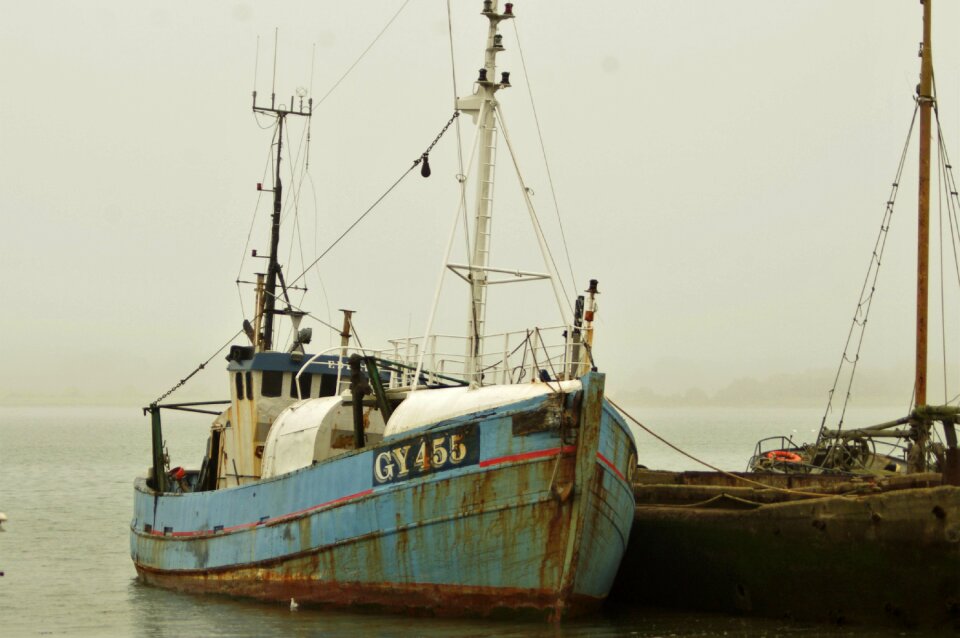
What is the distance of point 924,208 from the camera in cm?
2484

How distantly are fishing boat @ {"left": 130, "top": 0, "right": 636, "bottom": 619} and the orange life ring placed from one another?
11377mm

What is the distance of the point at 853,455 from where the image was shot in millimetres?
27016

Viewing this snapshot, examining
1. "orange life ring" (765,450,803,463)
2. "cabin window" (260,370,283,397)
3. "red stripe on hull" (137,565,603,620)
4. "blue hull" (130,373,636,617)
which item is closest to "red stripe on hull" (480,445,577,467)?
"blue hull" (130,373,636,617)

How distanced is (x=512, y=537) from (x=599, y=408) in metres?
2.10

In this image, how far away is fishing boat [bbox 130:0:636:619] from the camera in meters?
16.6

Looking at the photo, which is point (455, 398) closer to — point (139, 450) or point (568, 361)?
point (568, 361)

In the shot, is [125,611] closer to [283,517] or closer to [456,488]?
[283,517]

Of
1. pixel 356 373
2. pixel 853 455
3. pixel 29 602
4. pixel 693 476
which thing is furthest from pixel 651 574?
pixel 29 602

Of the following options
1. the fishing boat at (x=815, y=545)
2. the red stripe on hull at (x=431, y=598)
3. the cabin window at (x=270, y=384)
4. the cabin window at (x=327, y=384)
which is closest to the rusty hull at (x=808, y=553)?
the fishing boat at (x=815, y=545)

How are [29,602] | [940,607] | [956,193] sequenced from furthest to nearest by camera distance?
[956,193] < [29,602] < [940,607]

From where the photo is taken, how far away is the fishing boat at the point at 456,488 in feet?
54.4

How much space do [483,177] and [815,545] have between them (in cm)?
732

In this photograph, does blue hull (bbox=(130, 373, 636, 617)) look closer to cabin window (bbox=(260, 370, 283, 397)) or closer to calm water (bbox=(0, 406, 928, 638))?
calm water (bbox=(0, 406, 928, 638))

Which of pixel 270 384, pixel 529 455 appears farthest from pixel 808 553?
pixel 270 384
